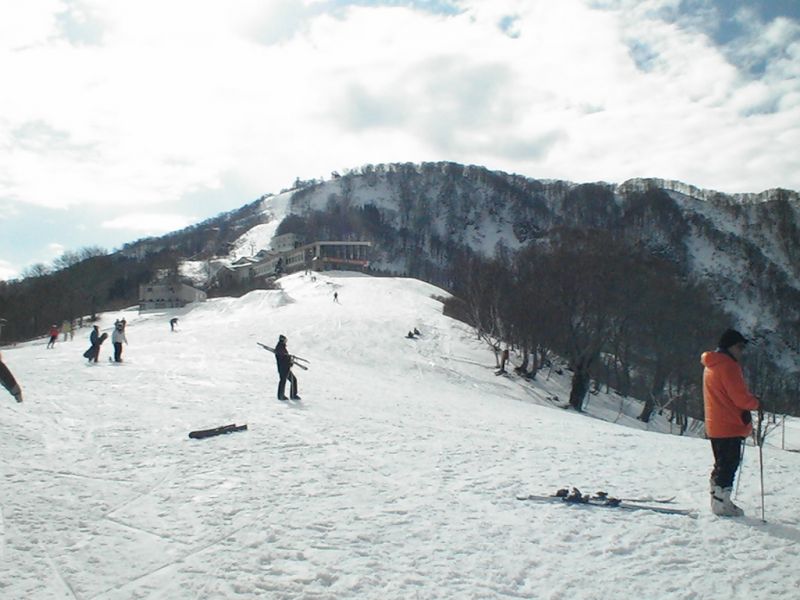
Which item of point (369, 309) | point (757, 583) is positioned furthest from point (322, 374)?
point (369, 309)

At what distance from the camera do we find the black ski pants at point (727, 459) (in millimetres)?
6172

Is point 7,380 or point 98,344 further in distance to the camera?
point 98,344

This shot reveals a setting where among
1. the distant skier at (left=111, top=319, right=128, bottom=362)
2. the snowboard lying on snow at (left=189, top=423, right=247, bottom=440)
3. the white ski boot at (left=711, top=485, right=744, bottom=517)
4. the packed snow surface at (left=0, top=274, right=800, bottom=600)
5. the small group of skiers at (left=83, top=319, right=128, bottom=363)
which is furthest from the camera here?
the distant skier at (left=111, top=319, right=128, bottom=362)

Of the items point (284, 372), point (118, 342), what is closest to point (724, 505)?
point (284, 372)

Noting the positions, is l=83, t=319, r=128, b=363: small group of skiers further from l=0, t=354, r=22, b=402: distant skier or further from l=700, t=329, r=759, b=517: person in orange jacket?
l=700, t=329, r=759, b=517: person in orange jacket

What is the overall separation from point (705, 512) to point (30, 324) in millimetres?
82120

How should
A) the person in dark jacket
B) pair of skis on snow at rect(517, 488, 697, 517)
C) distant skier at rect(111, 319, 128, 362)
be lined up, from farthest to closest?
distant skier at rect(111, 319, 128, 362)
the person in dark jacket
pair of skis on snow at rect(517, 488, 697, 517)

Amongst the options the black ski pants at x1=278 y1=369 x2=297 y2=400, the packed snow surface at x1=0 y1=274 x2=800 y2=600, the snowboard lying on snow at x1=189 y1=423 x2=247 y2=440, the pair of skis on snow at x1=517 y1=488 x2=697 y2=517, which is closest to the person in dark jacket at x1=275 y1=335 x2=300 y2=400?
the black ski pants at x1=278 y1=369 x2=297 y2=400

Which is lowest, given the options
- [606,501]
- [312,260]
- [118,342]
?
[606,501]

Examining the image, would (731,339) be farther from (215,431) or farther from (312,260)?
(312,260)

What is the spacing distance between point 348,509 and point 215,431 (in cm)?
474

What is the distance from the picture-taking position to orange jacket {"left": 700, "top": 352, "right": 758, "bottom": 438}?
6098mm

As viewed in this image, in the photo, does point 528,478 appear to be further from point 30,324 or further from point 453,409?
point 30,324

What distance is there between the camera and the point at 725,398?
624 cm
